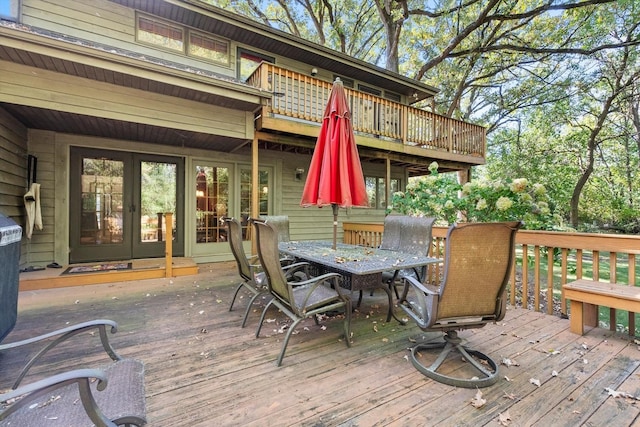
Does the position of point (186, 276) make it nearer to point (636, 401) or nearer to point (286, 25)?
point (636, 401)

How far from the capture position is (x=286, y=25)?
1305cm

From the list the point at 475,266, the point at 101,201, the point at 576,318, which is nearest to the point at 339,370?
the point at 475,266

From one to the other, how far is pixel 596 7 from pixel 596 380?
544 inches

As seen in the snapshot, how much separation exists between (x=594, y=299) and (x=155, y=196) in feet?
23.6

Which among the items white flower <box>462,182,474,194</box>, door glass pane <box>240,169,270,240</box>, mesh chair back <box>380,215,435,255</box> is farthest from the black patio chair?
door glass pane <box>240,169,270,240</box>

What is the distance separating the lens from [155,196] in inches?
242

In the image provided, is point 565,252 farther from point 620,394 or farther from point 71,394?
point 71,394

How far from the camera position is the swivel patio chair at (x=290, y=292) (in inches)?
91.4

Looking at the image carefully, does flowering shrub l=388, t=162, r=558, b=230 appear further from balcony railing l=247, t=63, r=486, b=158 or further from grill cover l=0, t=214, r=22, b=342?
grill cover l=0, t=214, r=22, b=342

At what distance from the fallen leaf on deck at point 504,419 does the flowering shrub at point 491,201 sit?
7.75ft

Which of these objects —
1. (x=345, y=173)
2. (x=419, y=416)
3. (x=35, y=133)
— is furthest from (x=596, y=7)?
(x=35, y=133)

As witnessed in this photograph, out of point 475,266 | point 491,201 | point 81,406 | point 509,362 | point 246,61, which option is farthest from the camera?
point 246,61

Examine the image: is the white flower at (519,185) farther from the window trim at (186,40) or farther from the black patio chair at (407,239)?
the window trim at (186,40)

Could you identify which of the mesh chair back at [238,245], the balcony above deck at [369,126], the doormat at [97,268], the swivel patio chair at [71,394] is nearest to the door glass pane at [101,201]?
the doormat at [97,268]
